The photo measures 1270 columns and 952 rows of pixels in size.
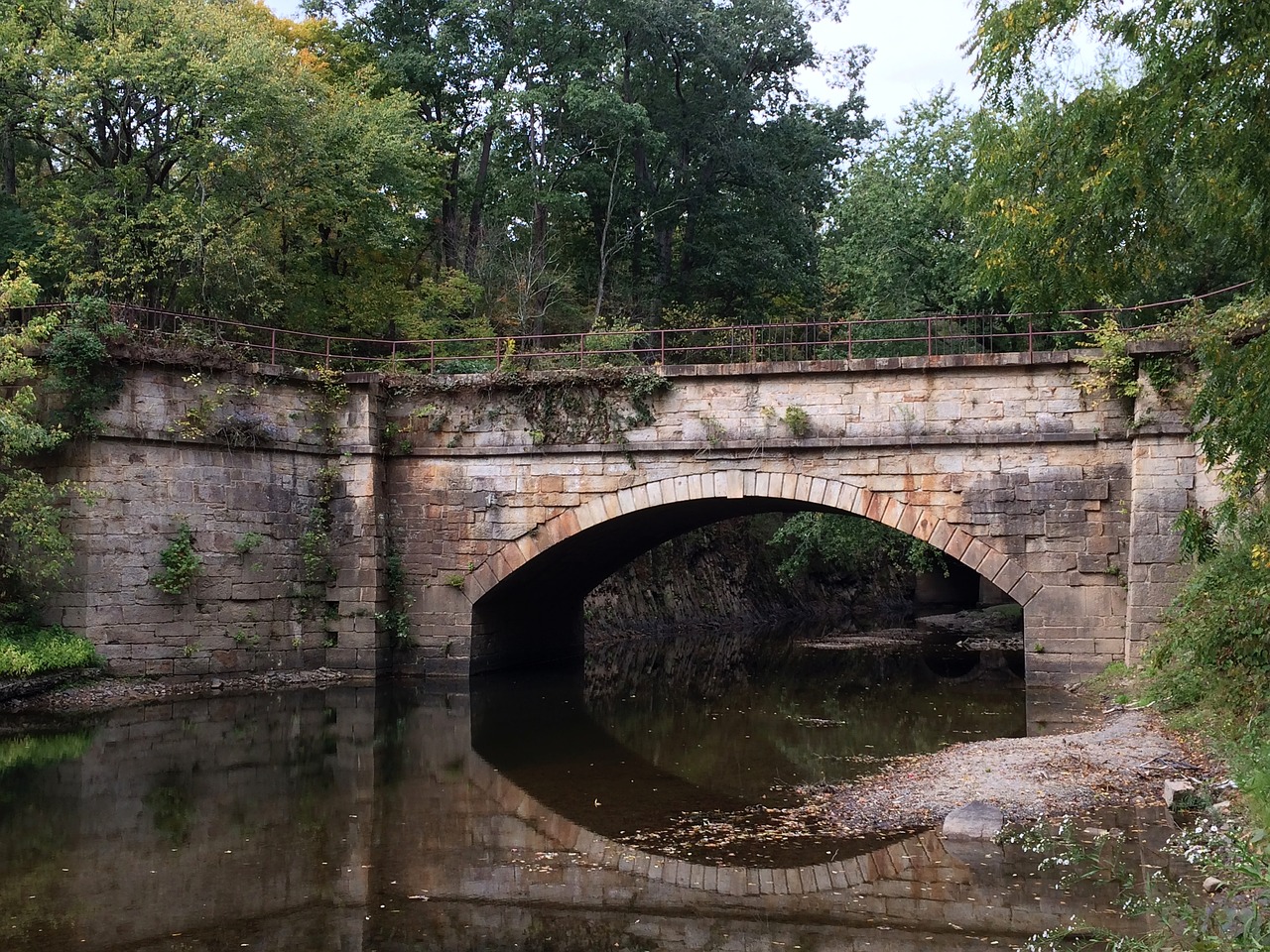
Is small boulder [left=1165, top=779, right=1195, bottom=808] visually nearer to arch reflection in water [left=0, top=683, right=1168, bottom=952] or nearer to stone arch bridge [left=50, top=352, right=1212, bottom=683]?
arch reflection in water [left=0, top=683, right=1168, bottom=952]

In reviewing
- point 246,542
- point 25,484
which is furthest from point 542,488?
point 25,484

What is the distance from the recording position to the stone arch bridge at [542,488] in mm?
14445

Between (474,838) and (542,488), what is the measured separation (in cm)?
816

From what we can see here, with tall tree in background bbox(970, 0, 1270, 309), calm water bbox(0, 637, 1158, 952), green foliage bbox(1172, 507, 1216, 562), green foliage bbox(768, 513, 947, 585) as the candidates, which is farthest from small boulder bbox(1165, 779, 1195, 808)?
green foliage bbox(768, 513, 947, 585)

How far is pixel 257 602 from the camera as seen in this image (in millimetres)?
15953

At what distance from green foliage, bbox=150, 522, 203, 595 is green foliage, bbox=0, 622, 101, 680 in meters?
1.11

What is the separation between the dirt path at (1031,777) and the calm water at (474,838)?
530mm

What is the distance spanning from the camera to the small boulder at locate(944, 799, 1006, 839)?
25.8 feet

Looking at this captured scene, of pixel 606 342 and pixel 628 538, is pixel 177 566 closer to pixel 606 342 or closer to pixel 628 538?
pixel 628 538

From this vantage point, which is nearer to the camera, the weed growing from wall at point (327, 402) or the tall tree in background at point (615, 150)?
the weed growing from wall at point (327, 402)

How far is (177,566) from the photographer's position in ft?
49.3

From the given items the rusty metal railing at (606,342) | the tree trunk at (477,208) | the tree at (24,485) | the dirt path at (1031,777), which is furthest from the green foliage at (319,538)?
the tree trunk at (477,208)

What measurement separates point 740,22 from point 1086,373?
1577cm

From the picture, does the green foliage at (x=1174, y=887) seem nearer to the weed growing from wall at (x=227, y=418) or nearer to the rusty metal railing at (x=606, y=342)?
the rusty metal railing at (x=606, y=342)
